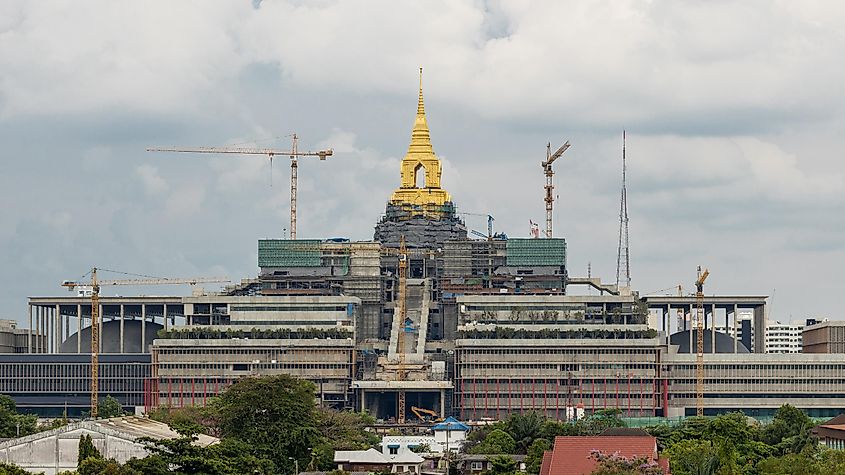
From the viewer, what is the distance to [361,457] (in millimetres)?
192125

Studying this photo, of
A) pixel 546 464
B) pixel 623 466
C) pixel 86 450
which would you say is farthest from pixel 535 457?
pixel 623 466

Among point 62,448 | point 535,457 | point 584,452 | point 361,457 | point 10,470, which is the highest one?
point 584,452

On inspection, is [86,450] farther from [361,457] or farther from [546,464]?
[546,464]

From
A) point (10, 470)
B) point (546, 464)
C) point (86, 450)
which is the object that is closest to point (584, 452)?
point (546, 464)

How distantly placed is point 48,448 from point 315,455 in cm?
3131

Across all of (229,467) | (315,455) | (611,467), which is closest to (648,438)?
(611,467)

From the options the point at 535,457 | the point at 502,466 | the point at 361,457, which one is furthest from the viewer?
the point at 361,457

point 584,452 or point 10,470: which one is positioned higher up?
point 584,452

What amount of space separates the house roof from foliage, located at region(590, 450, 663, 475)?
50.5 metres

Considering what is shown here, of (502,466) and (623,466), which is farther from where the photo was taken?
(502,466)

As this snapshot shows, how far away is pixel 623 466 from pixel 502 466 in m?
39.3

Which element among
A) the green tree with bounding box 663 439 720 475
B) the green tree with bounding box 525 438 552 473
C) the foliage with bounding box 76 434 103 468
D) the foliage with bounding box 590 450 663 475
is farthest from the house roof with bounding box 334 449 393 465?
the foliage with bounding box 590 450 663 475

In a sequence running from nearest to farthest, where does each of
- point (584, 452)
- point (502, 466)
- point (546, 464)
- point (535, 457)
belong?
point (584, 452) < point (546, 464) < point (502, 466) < point (535, 457)

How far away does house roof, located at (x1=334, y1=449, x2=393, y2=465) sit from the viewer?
190 m
